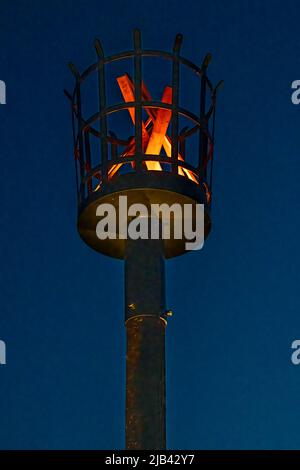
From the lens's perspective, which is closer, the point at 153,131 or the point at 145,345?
the point at 145,345

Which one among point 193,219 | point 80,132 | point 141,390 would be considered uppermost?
point 80,132

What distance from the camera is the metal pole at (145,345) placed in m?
13.7

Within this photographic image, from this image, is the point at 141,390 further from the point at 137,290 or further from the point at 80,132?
the point at 80,132

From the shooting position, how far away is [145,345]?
14344mm

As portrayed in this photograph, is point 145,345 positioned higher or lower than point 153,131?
lower

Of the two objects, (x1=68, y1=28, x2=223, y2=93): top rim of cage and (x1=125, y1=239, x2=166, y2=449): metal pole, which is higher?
(x1=68, y1=28, x2=223, y2=93): top rim of cage

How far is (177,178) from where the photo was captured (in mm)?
15172

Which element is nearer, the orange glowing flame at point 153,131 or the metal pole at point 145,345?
the metal pole at point 145,345

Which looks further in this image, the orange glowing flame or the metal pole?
the orange glowing flame

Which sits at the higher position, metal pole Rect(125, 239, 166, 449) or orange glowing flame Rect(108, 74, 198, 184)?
orange glowing flame Rect(108, 74, 198, 184)

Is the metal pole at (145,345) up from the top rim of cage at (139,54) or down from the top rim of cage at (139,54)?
down

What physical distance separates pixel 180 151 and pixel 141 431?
6.93 meters

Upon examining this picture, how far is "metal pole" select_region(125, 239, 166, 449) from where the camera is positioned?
13742 mm

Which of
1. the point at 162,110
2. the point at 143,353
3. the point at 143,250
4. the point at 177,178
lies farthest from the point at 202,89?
the point at 143,353
